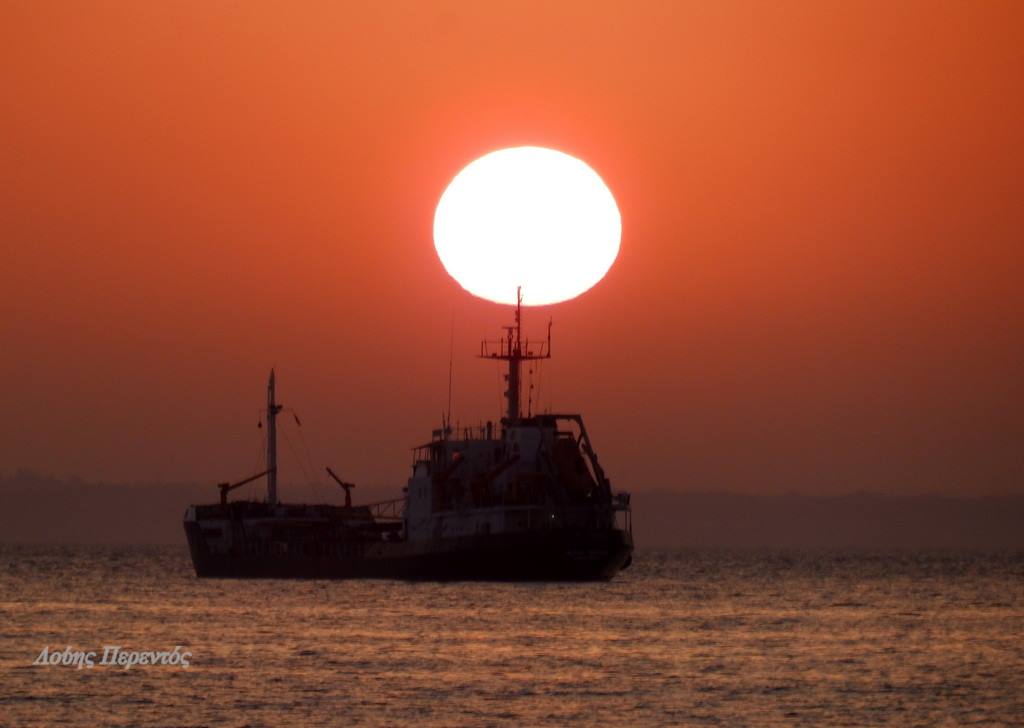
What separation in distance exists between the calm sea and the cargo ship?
248 centimetres

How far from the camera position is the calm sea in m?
56.8

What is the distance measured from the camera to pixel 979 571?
7859 inches

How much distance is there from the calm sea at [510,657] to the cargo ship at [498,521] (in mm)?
2484

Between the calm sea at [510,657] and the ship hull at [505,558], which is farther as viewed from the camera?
the ship hull at [505,558]

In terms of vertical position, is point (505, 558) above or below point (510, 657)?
above

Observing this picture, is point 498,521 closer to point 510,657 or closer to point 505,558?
point 505,558

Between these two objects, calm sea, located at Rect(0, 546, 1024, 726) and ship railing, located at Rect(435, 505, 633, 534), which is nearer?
calm sea, located at Rect(0, 546, 1024, 726)

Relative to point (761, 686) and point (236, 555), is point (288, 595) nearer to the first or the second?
point (236, 555)

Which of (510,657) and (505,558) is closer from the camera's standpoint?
(510,657)

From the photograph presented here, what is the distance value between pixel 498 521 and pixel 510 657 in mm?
44346

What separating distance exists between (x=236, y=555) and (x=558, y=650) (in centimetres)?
7415

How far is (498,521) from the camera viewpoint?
11669 centimetres

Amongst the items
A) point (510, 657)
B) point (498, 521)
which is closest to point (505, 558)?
point (498, 521)

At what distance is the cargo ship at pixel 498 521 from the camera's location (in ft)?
381
